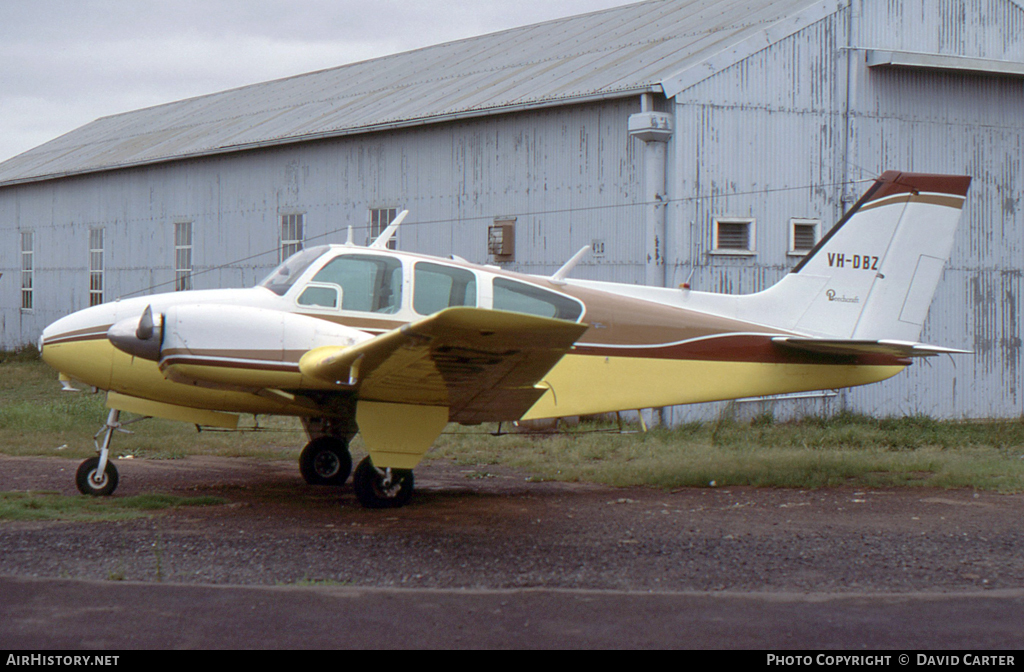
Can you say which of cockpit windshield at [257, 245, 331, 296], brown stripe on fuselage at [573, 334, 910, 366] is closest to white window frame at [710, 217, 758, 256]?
brown stripe on fuselage at [573, 334, 910, 366]

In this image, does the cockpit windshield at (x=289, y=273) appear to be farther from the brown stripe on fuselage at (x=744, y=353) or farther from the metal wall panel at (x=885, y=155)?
the metal wall panel at (x=885, y=155)

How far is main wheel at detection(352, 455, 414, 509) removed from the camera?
895 cm

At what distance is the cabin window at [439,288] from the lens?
9.11 meters

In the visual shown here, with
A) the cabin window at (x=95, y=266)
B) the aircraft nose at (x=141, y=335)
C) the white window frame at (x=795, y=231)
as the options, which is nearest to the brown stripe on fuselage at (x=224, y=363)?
the aircraft nose at (x=141, y=335)

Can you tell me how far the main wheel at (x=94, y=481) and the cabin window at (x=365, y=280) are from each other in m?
2.62

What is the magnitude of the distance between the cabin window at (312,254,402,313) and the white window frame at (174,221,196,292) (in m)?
14.8

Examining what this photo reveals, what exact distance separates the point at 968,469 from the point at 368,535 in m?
6.63

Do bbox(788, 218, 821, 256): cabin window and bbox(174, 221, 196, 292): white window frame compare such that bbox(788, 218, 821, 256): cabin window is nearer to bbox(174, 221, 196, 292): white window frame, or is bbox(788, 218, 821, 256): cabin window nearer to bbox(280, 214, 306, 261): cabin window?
bbox(280, 214, 306, 261): cabin window

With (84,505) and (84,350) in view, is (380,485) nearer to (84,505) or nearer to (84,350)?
(84,505)

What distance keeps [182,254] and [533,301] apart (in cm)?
1604

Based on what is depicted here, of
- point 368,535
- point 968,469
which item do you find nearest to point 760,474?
point 968,469

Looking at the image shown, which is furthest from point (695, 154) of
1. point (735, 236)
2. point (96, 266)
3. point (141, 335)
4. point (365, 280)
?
point (96, 266)

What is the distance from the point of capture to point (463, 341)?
22.8ft
